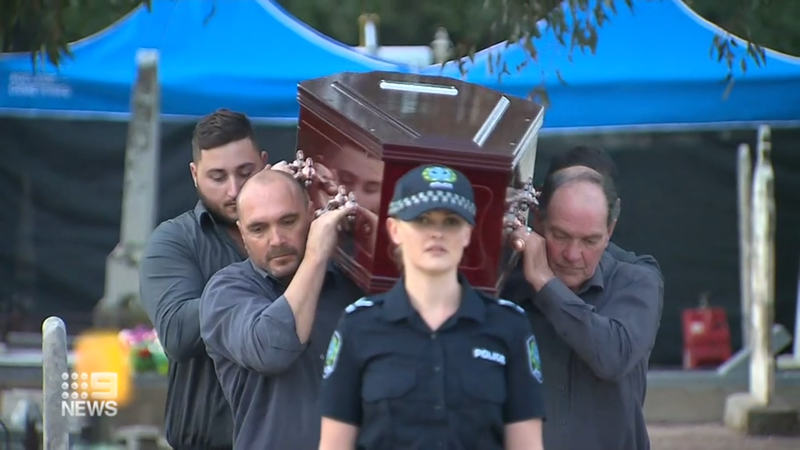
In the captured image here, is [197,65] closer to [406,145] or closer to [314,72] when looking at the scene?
[314,72]

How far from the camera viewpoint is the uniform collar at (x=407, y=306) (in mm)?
2881

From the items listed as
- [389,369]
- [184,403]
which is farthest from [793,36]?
[389,369]

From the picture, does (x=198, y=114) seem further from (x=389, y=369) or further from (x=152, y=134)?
(x=389, y=369)

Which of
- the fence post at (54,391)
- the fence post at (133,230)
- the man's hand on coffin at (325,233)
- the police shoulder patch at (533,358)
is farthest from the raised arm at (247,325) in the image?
the fence post at (133,230)

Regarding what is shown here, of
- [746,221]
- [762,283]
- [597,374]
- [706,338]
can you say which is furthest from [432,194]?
[706,338]

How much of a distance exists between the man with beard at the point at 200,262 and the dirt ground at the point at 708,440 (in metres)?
5.48

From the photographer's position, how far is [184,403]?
13.3ft

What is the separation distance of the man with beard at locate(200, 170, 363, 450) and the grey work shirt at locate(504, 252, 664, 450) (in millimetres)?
552

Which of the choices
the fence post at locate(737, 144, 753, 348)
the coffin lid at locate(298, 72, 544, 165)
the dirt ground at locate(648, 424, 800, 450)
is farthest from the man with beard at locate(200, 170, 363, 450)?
the fence post at locate(737, 144, 753, 348)

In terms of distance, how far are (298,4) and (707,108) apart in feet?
25.0

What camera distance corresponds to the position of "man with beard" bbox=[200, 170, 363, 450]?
3.21 meters

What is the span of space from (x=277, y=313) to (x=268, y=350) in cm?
9

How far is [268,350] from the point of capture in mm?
3188

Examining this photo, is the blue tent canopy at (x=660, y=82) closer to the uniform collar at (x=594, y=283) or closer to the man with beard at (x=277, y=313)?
the uniform collar at (x=594, y=283)
